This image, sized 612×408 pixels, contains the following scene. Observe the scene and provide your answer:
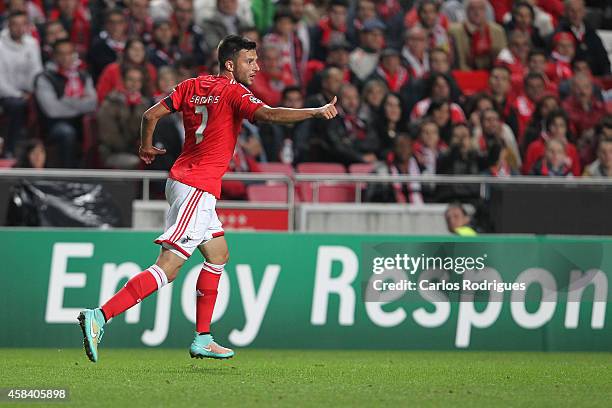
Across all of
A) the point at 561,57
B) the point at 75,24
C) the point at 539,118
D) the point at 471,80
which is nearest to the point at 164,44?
the point at 75,24

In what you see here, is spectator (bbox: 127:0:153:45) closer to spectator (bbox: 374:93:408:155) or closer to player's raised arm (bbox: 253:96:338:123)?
spectator (bbox: 374:93:408:155)

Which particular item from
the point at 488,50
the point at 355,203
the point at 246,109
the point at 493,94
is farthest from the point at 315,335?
the point at 488,50

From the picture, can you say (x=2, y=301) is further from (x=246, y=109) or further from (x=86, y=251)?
(x=246, y=109)

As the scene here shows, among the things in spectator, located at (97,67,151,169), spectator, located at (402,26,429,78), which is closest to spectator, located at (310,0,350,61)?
spectator, located at (402,26,429,78)

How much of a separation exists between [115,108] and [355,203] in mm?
3350

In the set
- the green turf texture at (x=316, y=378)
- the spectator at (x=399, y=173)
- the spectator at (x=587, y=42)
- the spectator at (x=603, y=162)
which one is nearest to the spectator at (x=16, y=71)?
the spectator at (x=399, y=173)

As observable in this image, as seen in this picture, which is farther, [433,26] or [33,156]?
[433,26]

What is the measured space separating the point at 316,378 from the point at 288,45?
9366 mm

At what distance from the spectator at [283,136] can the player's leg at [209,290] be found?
5978mm

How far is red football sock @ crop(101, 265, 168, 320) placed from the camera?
9547 mm

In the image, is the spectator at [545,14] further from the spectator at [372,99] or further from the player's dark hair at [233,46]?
the player's dark hair at [233,46]

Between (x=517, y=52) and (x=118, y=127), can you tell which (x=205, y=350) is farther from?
(x=517, y=52)

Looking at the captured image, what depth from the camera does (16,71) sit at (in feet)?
54.1

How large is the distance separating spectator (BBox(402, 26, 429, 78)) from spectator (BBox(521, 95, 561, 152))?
5.74 ft
